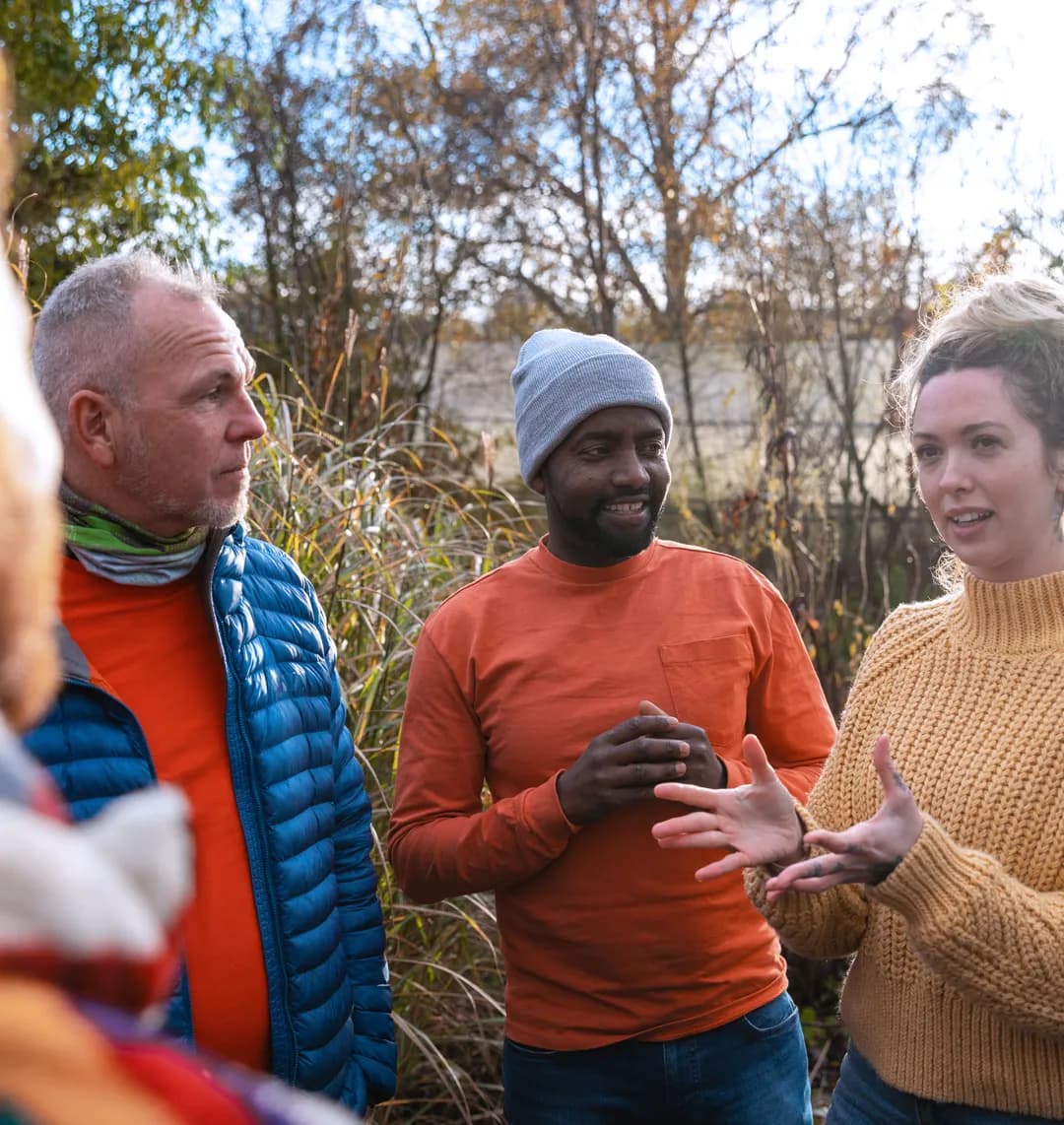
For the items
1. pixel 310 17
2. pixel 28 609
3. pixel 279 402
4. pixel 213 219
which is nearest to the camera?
pixel 28 609

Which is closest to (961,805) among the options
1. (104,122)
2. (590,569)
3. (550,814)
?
(550,814)

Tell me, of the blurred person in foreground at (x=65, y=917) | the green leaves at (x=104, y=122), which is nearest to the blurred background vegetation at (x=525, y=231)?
the green leaves at (x=104, y=122)

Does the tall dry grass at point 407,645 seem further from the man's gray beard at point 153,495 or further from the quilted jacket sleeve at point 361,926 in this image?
the man's gray beard at point 153,495

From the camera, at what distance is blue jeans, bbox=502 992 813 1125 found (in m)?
2.10

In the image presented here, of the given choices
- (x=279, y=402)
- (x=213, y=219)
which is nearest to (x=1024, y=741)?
(x=279, y=402)

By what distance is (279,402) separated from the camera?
165 inches

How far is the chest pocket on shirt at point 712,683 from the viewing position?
221 cm

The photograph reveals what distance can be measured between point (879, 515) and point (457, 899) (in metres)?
3.87

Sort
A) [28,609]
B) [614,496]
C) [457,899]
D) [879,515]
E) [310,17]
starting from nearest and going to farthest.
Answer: [28,609]
[614,496]
[457,899]
[879,515]
[310,17]

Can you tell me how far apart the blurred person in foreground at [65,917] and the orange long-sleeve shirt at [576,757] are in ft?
4.98

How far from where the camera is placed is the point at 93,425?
2.03 metres

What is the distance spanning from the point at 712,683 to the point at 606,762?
0.33 meters

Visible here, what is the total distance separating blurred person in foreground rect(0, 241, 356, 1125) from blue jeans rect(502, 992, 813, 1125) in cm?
168

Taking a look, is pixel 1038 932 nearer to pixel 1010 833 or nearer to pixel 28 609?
pixel 1010 833
